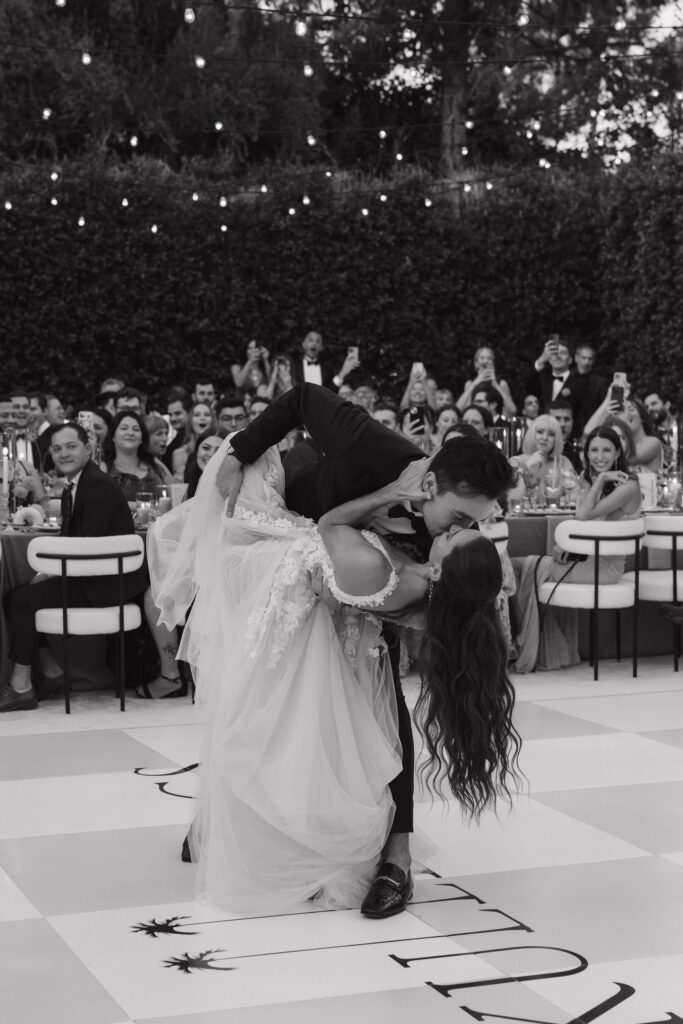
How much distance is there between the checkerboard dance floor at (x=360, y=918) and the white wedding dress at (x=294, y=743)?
119 millimetres

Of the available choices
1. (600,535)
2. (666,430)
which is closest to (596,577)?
(600,535)

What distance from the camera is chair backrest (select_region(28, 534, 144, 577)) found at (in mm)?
6031

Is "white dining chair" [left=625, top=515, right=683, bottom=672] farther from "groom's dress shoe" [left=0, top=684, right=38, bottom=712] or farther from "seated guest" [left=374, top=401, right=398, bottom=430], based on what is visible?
"groom's dress shoe" [left=0, top=684, right=38, bottom=712]

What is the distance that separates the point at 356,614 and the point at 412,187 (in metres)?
13.5

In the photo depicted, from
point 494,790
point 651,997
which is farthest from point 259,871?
point 651,997

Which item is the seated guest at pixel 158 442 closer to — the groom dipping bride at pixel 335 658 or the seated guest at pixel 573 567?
the seated guest at pixel 573 567

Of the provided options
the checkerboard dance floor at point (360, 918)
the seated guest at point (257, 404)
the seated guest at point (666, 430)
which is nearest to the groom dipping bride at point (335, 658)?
the checkerboard dance floor at point (360, 918)

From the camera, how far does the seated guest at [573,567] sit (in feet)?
23.2

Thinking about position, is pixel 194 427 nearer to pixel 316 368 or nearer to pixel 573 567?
pixel 573 567

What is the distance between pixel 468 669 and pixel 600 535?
136 inches

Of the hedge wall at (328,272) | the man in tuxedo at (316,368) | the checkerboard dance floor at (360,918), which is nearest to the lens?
the checkerboard dance floor at (360,918)

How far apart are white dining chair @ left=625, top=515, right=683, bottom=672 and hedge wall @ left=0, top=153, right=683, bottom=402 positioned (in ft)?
25.8

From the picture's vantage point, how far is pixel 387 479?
3564 millimetres

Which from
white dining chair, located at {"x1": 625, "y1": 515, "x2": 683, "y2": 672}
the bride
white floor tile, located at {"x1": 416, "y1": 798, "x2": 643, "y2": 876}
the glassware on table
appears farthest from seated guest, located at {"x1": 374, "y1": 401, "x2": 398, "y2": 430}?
the bride
